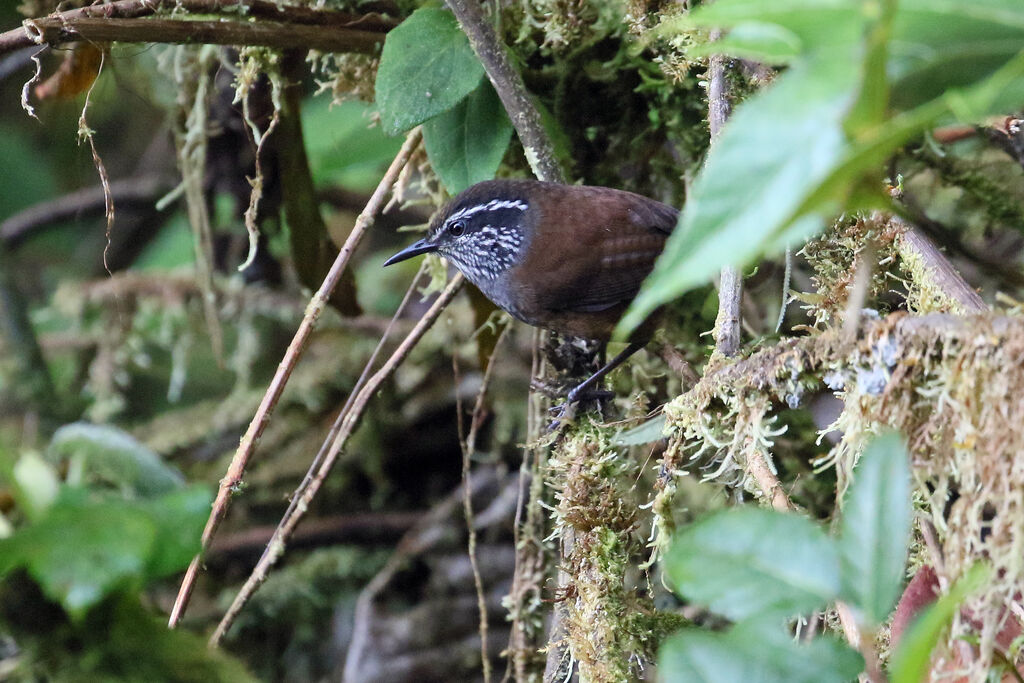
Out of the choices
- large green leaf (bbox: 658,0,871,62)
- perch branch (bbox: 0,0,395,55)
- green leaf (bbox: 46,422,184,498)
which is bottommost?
green leaf (bbox: 46,422,184,498)

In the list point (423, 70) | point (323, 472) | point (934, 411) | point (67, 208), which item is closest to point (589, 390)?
point (323, 472)

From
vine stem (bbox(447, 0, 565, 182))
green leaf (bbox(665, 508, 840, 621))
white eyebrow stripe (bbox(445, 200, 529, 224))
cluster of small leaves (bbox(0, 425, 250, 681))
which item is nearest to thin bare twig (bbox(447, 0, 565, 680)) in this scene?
vine stem (bbox(447, 0, 565, 182))

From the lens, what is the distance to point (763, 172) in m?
0.86

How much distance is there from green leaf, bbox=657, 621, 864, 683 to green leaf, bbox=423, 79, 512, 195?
5.79 ft

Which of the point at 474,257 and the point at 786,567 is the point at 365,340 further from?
the point at 786,567

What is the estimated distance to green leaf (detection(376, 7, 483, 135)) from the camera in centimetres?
241

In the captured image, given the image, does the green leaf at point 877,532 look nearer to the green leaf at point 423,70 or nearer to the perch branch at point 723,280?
the perch branch at point 723,280

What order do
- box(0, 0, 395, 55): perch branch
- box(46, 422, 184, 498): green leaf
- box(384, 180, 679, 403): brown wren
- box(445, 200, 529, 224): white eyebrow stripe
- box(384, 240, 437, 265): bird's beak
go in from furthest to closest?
1. box(384, 240, 437, 265): bird's beak
2. box(445, 200, 529, 224): white eyebrow stripe
3. box(384, 180, 679, 403): brown wren
4. box(0, 0, 395, 55): perch branch
5. box(46, 422, 184, 498): green leaf

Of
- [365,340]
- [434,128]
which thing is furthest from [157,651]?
[365,340]

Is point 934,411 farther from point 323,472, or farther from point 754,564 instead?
point 323,472

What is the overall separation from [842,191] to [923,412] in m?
0.71

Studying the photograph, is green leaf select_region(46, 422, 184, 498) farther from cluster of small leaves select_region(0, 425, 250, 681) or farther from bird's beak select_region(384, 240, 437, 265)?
bird's beak select_region(384, 240, 437, 265)

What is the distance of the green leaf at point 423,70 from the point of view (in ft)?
7.92

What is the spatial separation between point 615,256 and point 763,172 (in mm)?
2062
